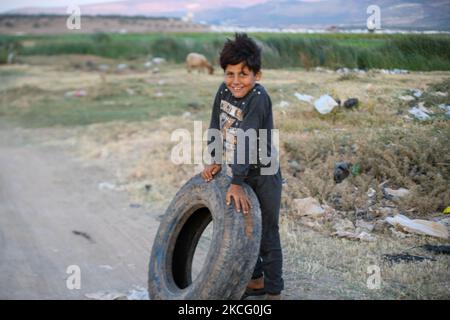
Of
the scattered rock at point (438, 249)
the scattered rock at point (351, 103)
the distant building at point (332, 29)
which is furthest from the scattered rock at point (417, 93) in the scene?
the scattered rock at point (438, 249)

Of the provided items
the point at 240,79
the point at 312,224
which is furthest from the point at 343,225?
the point at 240,79

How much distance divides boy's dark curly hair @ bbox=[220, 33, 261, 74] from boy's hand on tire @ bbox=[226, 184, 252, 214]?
82 cm

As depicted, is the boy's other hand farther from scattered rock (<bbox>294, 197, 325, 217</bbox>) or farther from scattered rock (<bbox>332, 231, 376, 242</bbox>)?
scattered rock (<bbox>294, 197, 325, 217</bbox>)

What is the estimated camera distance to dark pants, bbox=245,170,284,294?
3783mm

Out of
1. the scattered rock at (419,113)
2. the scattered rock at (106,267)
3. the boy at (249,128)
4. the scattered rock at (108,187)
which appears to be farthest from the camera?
the scattered rock at (108,187)

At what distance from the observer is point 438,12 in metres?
6.15

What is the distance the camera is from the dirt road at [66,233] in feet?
16.2

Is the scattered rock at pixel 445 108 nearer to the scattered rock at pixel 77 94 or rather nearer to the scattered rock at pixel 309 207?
the scattered rock at pixel 309 207

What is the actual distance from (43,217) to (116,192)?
1.32 metres

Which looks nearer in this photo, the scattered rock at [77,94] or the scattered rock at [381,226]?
the scattered rock at [381,226]

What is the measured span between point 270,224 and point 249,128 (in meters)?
0.72

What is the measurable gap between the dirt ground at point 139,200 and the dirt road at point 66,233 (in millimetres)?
13

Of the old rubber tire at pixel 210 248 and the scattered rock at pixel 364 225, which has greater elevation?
the old rubber tire at pixel 210 248
